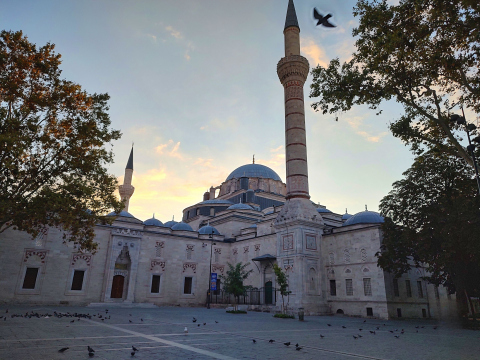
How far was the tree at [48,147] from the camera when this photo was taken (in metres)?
11.1

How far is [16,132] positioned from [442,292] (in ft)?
109

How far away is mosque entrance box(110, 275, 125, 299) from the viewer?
2700 cm

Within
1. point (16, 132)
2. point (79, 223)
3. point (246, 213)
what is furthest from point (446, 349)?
point (246, 213)

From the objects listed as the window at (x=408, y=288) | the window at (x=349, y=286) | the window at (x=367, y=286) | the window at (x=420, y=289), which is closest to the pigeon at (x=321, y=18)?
the window at (x=367, y=286)

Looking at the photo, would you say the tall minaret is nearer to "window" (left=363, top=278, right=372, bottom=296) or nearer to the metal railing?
"window" (left=363, top=278, right=372, bottom=296)

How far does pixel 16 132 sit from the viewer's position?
1045 cm

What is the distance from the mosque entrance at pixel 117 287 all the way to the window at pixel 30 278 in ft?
18.8

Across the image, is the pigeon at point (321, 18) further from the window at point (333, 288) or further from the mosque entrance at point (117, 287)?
the mosque entrance at point (117, 287)

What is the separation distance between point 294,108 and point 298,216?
341 inches

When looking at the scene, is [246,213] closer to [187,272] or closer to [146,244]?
[187,272]

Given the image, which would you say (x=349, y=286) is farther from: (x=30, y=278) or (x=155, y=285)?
(x=30, y=278)

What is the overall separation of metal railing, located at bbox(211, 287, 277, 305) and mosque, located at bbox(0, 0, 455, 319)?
0.32 feet

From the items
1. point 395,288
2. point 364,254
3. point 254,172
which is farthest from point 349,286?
point 254,172

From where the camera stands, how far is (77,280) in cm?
2558
